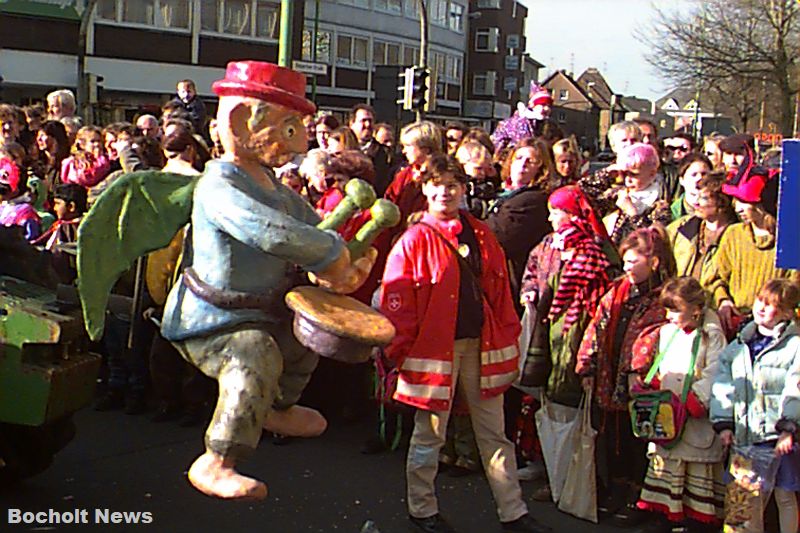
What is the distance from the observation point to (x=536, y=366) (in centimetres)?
570

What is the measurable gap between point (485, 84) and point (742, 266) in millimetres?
58890

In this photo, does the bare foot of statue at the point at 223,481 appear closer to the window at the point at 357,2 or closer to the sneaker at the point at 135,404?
the sneaker at the point at 135,404

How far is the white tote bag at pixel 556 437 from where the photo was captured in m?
5.41

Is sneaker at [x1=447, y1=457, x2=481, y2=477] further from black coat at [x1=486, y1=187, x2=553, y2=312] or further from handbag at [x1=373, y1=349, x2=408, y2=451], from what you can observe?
black coat at [x1=486, y1=187, x2=553, y2=312]

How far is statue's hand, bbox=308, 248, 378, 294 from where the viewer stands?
309 cm

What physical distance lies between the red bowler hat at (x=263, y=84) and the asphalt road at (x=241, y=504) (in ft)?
8.23

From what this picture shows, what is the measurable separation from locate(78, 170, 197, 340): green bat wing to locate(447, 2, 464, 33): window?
54299 millimetres

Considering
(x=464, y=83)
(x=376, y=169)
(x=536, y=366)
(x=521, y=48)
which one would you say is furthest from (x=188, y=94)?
(x=521, y=48)

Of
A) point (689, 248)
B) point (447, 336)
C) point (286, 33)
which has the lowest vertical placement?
point (447, 336)

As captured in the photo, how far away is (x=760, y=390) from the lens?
15.8 feet

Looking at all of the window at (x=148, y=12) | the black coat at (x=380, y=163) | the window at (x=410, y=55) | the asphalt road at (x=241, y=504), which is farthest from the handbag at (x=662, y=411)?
the window at (x=410, y=55)

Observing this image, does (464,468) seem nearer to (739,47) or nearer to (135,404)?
(135,404)

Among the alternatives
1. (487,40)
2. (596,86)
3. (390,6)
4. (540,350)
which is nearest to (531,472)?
(540,350)

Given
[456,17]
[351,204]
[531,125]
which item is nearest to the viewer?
[351,204]
